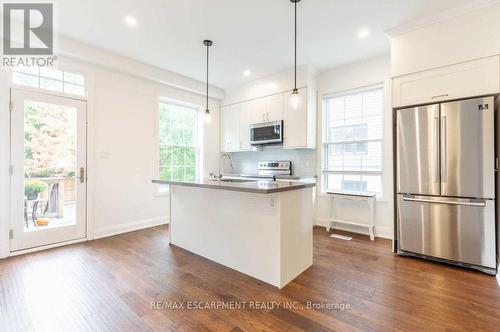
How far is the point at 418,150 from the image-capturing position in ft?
9.52

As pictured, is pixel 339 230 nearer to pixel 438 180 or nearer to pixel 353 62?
pixel 438 180

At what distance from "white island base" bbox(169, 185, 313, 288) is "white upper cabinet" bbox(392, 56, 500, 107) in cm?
181

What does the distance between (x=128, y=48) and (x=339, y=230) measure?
15.2 ft

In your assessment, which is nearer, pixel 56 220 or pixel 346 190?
pixel 56 220

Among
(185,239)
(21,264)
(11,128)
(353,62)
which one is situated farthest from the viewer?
(353,62)

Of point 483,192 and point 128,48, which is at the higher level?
point 128,48

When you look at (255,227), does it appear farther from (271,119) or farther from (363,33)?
(363,33)

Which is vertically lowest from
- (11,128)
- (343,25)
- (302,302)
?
(302,302)

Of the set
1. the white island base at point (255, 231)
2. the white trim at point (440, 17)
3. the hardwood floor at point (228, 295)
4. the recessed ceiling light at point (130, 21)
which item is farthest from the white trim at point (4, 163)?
the white trim at point (440, 17)

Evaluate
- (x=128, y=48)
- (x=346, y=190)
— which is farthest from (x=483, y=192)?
(x=128, y=48)

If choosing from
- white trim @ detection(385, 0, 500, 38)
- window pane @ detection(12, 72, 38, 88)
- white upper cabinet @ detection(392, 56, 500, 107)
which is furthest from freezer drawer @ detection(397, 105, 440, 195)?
window pane @ detection(12, 72, 38, 88)

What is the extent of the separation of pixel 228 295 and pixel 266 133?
328 centimetres

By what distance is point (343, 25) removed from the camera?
301 centimetres

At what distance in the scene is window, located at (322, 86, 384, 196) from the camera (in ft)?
12.9
